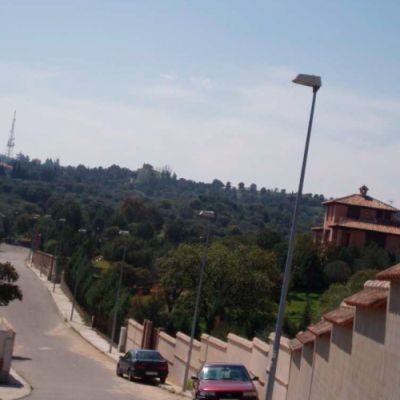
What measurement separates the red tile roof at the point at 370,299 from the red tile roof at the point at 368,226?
74.5 meters

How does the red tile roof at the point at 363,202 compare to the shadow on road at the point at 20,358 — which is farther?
the red tile roof at the point at 363,202

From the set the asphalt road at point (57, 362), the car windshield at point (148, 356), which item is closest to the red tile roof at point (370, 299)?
the asphalt road at point (57, 362)

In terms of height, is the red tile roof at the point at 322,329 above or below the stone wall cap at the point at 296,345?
above

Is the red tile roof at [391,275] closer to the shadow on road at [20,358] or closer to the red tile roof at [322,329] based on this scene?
the red tile roof at [322,329]

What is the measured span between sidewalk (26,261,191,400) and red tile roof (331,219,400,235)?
29848mm

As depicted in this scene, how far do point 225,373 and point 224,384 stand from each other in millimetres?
809

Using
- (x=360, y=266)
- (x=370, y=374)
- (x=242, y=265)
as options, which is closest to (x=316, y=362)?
(x=370, y=374)

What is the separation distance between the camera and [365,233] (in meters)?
92.2

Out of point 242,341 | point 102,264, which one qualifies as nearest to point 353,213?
point 102,264

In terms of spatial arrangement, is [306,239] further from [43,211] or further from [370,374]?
[43,211]

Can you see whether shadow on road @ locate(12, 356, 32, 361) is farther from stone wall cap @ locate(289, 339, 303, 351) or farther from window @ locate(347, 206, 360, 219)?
window @ locate(347, 206, 360, 219)

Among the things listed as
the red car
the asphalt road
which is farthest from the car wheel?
the red car

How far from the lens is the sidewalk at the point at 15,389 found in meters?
25.2

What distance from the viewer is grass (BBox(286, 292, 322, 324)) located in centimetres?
6166
